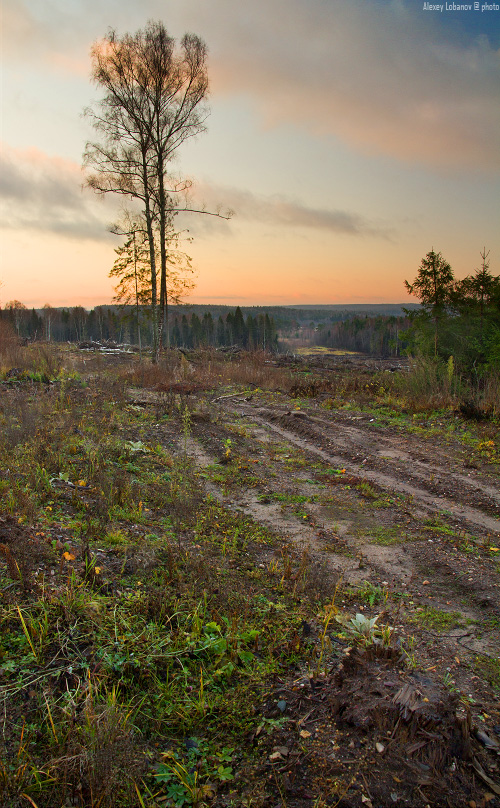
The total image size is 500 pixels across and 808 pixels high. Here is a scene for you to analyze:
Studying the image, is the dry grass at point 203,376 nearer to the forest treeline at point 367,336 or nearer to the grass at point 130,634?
the grass at point 130,634

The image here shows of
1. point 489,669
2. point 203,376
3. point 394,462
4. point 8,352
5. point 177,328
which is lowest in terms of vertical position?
point 489,669

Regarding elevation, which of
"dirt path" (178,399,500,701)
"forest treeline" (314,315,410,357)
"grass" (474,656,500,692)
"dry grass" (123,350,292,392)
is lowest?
"grass" (474,656,500,692)

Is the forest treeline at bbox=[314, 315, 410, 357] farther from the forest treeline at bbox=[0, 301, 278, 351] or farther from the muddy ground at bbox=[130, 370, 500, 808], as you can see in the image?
the muddy ground at bbox=[130, 370, 500, 808]

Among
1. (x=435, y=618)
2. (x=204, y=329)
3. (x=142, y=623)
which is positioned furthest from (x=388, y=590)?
(x=204, y=329)

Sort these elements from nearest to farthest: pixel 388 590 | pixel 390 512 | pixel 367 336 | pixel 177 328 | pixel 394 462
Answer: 1. pixel 388 590
2. pixel 390 512
3. pixel 394 462
4. pixel 177 328
5. pixel 367 336

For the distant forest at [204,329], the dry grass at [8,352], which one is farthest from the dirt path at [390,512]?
the distant forest at [204,329]

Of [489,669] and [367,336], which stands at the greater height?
[367,336]

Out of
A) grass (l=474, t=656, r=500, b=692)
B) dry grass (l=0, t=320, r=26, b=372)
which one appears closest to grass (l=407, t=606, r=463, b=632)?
grass (l=474, t=656, r=500, b=692)

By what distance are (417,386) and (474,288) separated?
376 centimetres

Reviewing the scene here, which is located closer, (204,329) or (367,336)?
(204,329)

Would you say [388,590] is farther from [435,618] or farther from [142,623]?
[142,623]

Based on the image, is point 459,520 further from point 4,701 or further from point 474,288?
point 474,288

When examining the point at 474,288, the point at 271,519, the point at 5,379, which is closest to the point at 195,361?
the point at 5,379

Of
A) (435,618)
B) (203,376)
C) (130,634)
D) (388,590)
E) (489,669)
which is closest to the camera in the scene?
(130,634)
